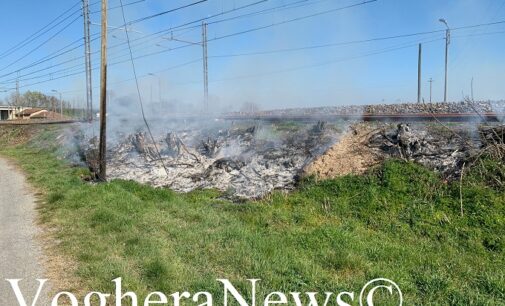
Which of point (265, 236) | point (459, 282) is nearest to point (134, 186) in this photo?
point (265, 236)

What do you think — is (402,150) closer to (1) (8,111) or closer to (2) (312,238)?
(2) (312,238)

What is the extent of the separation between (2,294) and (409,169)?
6251 mm

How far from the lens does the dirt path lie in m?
4.57

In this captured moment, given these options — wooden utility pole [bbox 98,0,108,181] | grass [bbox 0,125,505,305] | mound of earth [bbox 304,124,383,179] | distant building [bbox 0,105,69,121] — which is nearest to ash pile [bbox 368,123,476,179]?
mound of earth [bbox 304,124,383,179]

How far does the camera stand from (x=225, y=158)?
35.8 feet

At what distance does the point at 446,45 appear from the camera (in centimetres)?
2770

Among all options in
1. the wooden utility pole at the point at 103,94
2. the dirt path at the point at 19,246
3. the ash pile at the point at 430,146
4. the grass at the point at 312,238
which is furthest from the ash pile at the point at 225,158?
the dirt path at the point at 19,246

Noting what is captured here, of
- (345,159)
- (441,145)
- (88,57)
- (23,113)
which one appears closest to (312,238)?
(345,159)

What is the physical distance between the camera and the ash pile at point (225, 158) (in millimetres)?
9258

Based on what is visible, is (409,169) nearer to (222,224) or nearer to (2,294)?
(222,224)

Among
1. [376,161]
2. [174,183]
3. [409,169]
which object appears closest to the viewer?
[409,169]

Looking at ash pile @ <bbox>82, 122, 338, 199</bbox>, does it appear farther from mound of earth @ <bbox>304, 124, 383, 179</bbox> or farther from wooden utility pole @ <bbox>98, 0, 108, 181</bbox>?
wooden utility pole @ <bbox>98, 0, 108, 181</bbox>

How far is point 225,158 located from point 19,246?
18.5ft

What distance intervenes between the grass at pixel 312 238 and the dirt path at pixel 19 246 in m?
0.41
